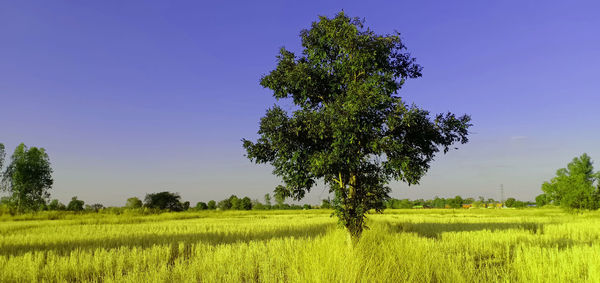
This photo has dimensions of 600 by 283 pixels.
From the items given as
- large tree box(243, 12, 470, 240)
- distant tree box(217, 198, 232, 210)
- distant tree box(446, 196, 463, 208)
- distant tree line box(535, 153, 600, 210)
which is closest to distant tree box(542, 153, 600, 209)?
distant tree line box(535, 153, 600, 210)

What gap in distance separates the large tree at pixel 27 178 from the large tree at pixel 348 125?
6452cm

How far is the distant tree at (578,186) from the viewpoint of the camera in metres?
54.8

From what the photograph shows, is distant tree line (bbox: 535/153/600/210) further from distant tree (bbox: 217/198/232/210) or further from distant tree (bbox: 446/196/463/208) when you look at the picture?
distant tree (bbox: 446/196/463/208)

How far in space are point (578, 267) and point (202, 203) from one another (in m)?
117

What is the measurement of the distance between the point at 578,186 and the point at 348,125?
6393 centimetres

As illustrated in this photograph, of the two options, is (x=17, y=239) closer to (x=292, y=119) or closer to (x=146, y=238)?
(x=146, y=238)

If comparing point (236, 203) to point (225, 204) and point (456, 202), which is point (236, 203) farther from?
point (456, 202)

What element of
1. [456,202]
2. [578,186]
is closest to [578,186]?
[578,186]

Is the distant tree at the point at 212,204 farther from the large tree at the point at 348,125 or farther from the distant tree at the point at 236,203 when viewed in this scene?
the large tree at the point at 348,125

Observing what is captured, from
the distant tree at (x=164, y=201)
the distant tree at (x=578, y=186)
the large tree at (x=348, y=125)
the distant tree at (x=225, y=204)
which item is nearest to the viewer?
the large tree at (x=348, y=125)

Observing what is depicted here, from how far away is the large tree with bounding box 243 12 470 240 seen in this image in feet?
39.6

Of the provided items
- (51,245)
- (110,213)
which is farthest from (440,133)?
(110,213)

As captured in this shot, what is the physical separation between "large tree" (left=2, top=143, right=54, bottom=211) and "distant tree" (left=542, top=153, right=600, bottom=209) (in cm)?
9371

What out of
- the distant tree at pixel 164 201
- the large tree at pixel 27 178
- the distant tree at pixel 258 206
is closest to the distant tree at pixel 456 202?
the distant tree at pixel 258 206
